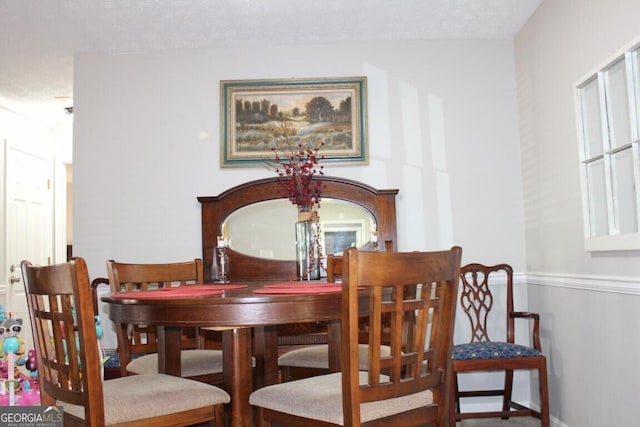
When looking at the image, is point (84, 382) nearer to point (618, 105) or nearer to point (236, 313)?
point (236, 313)

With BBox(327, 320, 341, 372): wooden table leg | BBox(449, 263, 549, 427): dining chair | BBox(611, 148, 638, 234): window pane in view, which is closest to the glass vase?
BBox(327, 320, 341, 372): wooden table leg

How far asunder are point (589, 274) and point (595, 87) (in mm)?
906

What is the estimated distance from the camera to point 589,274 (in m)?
3.14

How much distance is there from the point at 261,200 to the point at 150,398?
2.26 meters

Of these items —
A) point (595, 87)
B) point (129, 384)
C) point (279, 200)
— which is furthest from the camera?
point (279, 200)

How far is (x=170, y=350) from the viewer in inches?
99.7

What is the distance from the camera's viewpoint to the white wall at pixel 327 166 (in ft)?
13.7

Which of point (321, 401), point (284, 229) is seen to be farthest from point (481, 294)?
point (321, 401)

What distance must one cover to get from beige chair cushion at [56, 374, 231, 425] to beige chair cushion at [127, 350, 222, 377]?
19.8 inches

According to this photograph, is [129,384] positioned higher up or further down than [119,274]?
further down

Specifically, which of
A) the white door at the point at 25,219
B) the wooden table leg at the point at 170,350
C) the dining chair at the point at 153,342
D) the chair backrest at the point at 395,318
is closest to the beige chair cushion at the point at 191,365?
the dining chair at the point at 153,342

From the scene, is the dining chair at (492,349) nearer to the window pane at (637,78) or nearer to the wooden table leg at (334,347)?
the wooden table leg at (334,347)

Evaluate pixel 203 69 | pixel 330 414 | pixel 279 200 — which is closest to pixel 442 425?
pixel 330 414

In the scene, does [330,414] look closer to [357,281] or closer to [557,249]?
[357,281]
